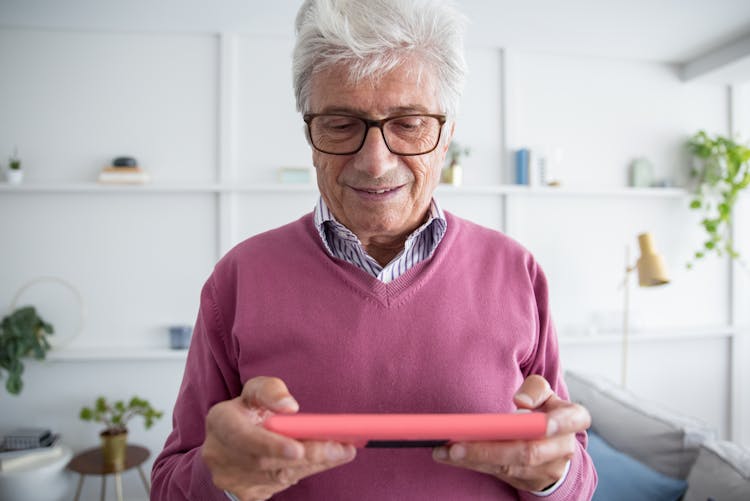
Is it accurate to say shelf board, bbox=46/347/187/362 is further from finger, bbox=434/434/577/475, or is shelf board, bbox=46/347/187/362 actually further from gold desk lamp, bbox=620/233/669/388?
gold desk lamp, bbox=620/233/669/388

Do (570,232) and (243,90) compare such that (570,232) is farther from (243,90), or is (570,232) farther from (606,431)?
(243,90)

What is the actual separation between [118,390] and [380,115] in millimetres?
2596

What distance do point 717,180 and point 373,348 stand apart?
10.4ft

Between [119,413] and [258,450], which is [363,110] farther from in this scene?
[119,413]

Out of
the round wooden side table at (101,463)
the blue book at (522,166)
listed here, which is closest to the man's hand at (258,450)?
the round wooden side table at (101,463)

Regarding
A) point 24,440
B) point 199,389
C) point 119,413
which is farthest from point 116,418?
point 199,389

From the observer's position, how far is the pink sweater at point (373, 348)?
0.76m

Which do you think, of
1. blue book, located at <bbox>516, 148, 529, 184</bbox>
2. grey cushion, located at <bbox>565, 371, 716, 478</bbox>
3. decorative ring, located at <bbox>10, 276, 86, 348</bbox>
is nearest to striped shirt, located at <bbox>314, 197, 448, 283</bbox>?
grey cushion, located at <bbox>565, 371, 716, 478</bbox>

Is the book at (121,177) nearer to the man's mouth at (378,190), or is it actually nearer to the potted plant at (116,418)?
the potted plant at (116,418)

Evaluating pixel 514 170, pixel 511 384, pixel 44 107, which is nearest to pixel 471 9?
pixel 514 170

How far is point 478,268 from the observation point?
2.97 feet

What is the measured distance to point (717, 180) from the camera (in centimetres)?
297

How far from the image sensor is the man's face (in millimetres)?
770

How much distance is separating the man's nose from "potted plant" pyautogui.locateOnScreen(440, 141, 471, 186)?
2.01 m
